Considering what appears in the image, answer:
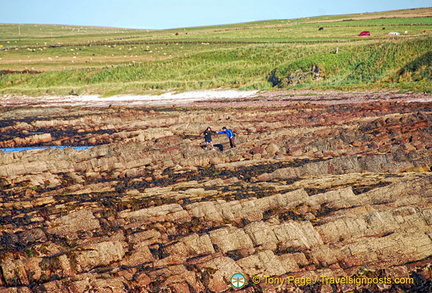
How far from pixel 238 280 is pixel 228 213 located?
168 inches

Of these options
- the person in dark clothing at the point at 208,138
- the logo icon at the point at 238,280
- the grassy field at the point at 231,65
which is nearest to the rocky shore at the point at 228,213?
the logo icon at the point at 238,280

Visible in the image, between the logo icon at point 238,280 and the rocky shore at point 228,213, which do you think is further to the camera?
the rocky shore at point 228,213

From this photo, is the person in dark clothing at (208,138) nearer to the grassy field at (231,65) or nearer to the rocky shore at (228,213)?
the rocky shore at (228,213)

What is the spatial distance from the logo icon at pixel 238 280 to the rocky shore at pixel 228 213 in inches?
5.6

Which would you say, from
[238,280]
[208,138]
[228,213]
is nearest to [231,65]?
[208,138]

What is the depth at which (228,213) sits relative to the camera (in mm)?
19188

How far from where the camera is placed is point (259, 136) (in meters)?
33.3

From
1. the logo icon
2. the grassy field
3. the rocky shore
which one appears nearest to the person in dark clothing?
the rocky shore

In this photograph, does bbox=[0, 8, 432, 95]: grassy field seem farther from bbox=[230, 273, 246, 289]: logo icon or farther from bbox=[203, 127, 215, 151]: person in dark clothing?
bbox=[230, 273, 246, 289]: logo icon

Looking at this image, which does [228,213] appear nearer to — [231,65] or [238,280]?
[238,280]

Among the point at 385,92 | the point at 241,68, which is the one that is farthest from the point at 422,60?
the point at 241,68

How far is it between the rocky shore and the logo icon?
142 mm

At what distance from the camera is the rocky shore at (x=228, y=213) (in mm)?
15242

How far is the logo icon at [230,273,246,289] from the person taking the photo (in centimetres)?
1503
